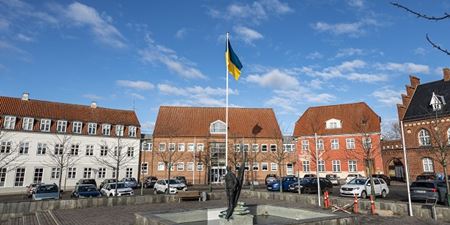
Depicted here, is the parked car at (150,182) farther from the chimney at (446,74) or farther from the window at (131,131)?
the chimney at (446,74)

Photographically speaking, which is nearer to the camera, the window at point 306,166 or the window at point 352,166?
the window at point 352,166

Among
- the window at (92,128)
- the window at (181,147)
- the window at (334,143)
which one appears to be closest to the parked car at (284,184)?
the window at (334,143)

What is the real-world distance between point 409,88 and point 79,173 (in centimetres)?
4714

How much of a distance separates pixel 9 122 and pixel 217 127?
92.8 feet

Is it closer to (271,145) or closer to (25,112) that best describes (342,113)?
(271,145)

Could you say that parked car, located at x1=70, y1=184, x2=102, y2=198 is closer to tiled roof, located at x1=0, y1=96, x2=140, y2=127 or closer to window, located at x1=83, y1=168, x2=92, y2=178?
window, located at x1=83, y1=168, x2=92, y2=178

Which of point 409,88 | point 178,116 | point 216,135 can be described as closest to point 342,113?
point 409,88

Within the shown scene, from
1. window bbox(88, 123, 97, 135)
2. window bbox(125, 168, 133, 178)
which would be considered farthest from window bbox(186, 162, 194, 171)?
window bbox(88, 123, 97, 135)

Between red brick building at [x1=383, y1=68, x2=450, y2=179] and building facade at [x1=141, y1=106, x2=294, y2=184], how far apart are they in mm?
16593

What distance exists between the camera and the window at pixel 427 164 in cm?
3750

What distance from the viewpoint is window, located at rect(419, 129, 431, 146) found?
3866 centimetres

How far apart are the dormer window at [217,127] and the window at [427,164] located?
91.3 ft

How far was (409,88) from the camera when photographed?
43.5 m

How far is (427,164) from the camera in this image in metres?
38.0
